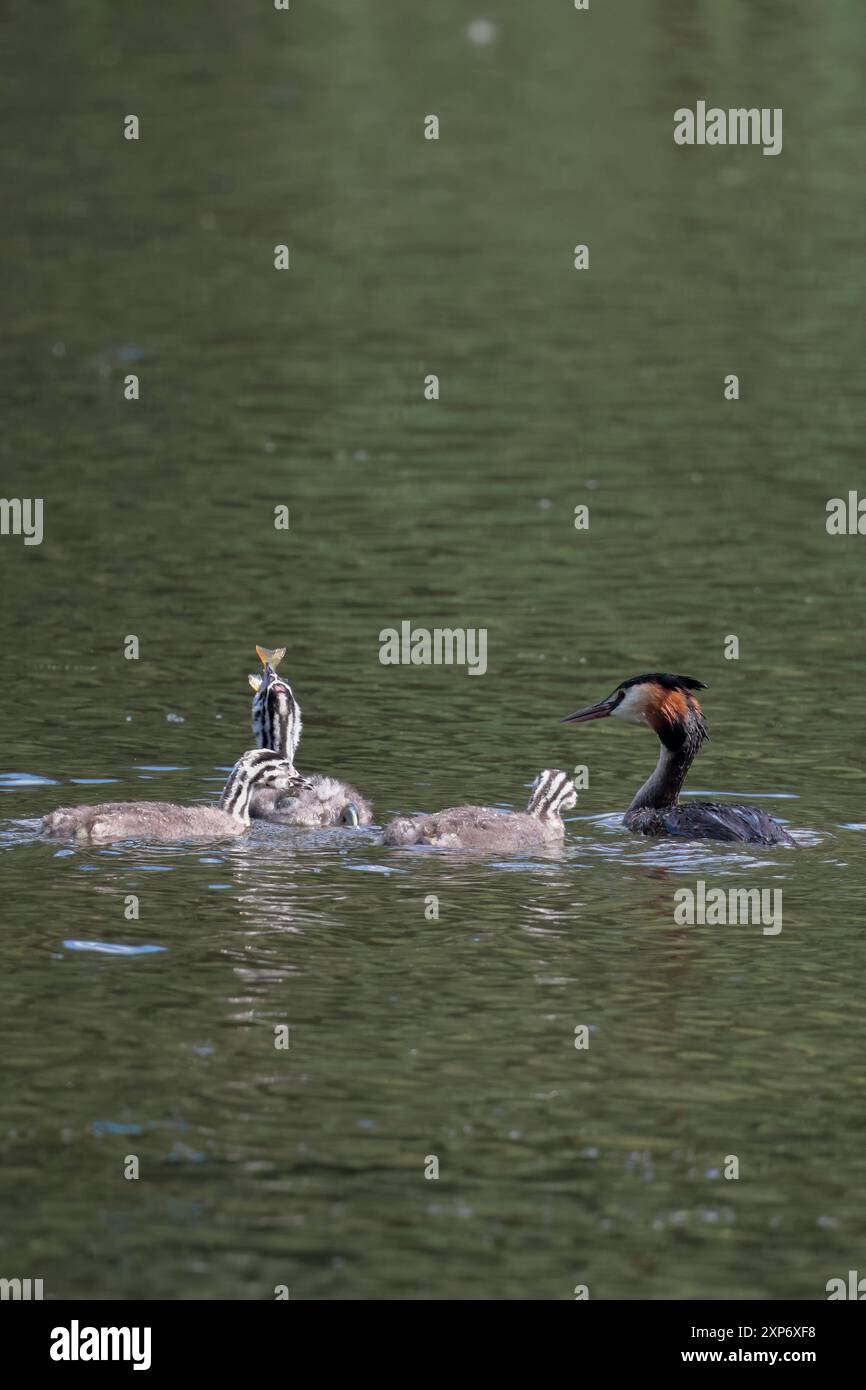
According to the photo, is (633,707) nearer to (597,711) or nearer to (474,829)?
(597,711)

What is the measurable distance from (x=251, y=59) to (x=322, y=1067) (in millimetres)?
41574

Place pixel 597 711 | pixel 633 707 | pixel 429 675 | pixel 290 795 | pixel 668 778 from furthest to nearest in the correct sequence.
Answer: pixel 429 675, pixel 597 711, pixel 633 707, pixel 668 778, pixel 290 795

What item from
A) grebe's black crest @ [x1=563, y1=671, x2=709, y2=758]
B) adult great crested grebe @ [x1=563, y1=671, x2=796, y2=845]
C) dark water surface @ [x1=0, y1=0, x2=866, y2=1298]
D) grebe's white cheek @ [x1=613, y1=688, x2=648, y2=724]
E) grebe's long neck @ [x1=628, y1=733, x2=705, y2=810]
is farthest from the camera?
grebe's white cheek @ [x1=613, y1=688, x2=648, y2=724]

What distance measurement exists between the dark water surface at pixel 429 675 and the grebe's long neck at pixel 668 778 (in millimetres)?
331

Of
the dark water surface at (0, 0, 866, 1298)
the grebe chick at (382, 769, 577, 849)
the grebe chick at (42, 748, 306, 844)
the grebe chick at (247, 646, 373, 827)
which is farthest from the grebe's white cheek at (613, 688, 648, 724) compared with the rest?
the grebe chick at (42, 748, 306, 844)

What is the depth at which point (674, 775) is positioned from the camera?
46.8 ft

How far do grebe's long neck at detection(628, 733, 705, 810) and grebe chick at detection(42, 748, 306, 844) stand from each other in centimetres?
191

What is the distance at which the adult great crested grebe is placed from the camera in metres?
13.5

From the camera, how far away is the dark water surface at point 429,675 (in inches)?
365

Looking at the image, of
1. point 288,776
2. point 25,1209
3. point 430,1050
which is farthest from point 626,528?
point 25,1209

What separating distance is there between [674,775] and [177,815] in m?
2.81

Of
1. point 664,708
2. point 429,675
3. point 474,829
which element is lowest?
point 474,829

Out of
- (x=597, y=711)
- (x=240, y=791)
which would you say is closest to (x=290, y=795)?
(x=240, y=791)

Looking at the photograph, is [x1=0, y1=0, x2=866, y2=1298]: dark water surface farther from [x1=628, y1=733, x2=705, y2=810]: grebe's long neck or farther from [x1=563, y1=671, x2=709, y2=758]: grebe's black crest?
[x1=563, y1=671, x2=709, y2=758]: grebe's black crest
